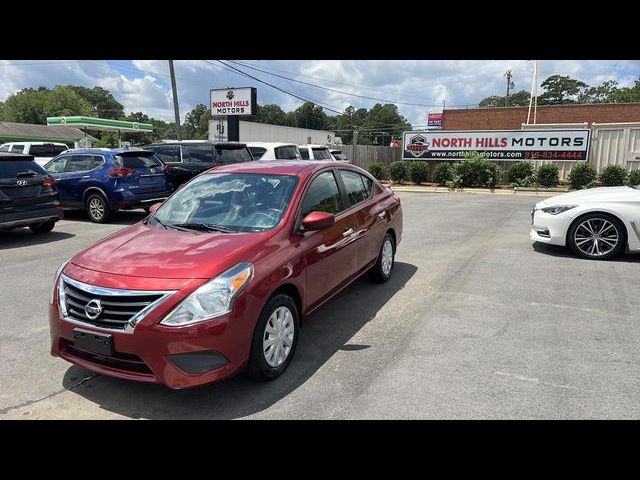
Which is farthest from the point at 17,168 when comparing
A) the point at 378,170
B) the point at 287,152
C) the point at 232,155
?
the point at 378,170

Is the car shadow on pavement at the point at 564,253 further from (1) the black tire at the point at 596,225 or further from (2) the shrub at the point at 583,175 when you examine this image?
(2) the shrub at the point at 583,175

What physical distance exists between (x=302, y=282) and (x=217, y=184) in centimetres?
148

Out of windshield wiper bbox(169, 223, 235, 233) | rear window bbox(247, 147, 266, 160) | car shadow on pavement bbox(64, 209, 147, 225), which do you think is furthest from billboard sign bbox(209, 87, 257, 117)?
windshield wiper bbox(169, 223, 235, 233)

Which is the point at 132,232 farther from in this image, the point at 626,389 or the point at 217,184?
the point at 626,389

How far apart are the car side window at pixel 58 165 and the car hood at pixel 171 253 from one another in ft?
28.6

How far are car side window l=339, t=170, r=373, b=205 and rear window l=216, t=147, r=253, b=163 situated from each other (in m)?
7.76

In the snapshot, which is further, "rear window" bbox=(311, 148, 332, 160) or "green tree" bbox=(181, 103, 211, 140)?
"green tree" bbox=(181, 103, 211, 140)

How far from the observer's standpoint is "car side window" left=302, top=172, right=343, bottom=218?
14.5ft

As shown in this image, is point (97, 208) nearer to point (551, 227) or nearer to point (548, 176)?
point (551, 227)

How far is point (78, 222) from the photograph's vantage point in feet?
37.1

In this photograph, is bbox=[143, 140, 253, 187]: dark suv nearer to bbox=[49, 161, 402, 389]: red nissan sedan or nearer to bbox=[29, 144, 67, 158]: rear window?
bbox=[49, 161, 402, 389]: red nissan sedan

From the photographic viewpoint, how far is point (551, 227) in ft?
24.9

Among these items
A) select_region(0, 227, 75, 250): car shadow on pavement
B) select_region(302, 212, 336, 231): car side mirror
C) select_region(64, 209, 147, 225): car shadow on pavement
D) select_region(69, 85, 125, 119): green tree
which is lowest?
select_region(0, 227, 75, 250): car shadow on pavement
